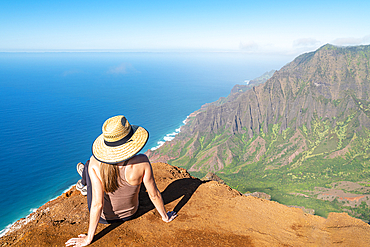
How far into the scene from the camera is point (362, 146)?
390 ft

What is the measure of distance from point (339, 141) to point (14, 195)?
164471 millimetres

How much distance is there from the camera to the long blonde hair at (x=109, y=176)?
14.6ft

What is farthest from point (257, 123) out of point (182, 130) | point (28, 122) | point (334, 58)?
point (28, 122)

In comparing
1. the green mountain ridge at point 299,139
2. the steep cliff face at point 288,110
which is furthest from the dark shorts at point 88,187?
the steep cliff face at point 288,110

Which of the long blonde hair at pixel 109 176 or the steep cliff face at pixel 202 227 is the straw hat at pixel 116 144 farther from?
the steep cliff face at pixel 202 227

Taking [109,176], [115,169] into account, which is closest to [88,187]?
[109,176]

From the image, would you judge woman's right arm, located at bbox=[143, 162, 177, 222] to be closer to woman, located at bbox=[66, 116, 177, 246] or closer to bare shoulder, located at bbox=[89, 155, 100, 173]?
woman, located at bbox=[66, 116, 177, 246]

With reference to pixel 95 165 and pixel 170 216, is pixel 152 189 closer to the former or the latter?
pixel 95 165

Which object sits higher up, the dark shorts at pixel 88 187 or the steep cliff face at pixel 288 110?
the dark shorts at pixel 88 187

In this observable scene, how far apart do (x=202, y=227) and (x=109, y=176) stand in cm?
340

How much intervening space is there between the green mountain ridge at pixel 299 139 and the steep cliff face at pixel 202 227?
90.6 meters

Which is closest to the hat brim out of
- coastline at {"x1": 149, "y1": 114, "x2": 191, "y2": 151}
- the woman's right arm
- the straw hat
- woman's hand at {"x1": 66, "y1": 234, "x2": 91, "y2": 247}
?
the straw hat

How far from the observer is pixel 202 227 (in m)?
6.16

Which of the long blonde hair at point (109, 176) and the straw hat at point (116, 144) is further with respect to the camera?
the long blonde hair at point (109, 176)
